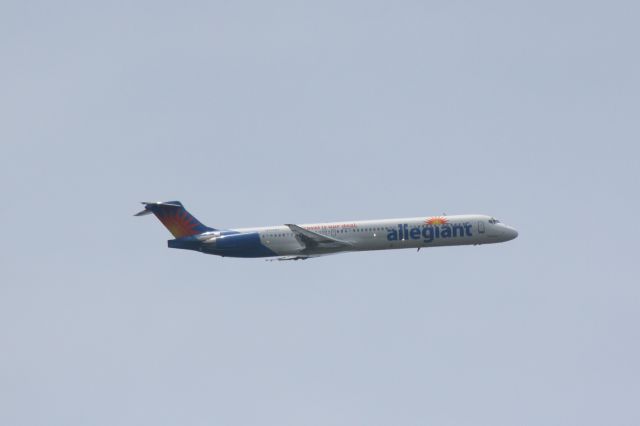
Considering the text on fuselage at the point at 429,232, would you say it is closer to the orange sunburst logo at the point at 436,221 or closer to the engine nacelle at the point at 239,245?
the orange sunburst logo at the point at 436,221

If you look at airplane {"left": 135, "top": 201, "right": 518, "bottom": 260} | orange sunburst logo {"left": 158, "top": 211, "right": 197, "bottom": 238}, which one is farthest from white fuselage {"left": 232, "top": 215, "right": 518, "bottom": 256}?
orange sunburst logo {"left": 158, "top": 211, "right": 197, "bottom": 238}

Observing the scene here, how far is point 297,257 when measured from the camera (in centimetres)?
15012

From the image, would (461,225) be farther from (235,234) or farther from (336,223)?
(235,234)

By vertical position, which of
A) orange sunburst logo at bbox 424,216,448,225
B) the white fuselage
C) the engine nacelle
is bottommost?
the engine nacelle

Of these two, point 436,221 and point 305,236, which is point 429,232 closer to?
point 436,221

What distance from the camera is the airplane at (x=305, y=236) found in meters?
151

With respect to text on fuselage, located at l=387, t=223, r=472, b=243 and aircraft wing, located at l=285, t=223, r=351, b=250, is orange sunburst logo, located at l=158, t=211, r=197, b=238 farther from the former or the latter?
text on fuselage, located at l=387, t=223, r=472, b=243

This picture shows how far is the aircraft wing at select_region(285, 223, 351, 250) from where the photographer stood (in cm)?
15000

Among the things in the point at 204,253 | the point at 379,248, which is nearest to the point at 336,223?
the point at 379,248

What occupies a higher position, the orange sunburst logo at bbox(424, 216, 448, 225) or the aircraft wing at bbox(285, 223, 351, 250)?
the orange sunburst logo at bbox(424, 216, 448, 225)

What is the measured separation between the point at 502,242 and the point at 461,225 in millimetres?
6586

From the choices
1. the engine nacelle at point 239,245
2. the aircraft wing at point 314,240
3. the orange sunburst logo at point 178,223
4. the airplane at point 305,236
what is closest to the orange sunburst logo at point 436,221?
the airplane at point 305,236

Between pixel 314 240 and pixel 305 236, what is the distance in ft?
3.76

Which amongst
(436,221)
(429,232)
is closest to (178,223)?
(429,232)
